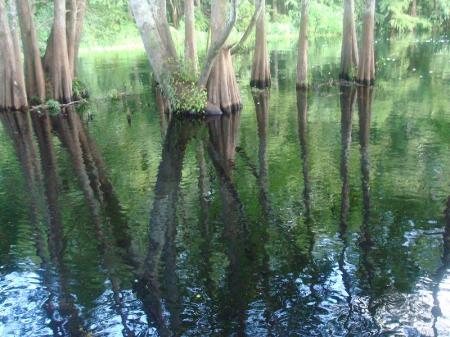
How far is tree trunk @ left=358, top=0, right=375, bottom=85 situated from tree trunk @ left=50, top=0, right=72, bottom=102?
36.5 ft

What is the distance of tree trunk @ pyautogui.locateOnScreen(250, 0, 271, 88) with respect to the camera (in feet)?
64.7

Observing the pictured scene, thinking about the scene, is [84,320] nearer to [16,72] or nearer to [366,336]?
[366,336]

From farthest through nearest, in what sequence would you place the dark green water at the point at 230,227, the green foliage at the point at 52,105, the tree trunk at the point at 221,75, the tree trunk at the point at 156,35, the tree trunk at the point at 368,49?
the tree trunk at the point at 368,49, the green foliage at the point at 52,105, the tree trunk at the point at 156,35, the tree trunk at the point at 221,75, the dark green water at the point at 230,227

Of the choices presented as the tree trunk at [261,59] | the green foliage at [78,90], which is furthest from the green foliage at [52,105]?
the tree trunk at [261,59]

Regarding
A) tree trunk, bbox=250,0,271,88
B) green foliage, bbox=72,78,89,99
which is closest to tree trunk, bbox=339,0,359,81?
tree trunk, bbox=250,0,271,88

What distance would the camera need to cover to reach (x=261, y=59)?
20.6m

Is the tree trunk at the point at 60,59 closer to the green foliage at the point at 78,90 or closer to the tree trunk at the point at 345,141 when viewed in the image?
the green foliage at the point at 78,90

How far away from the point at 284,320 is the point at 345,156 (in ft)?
20.4

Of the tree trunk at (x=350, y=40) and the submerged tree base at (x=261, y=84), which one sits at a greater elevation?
the tree trunk at (x=350, y=40)

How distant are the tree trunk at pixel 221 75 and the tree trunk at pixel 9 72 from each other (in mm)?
6877

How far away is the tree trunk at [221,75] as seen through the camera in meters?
15.2

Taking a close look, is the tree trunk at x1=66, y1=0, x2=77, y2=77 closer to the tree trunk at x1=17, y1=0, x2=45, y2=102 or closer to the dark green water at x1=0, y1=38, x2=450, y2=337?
the tree trunk at x1=17, y1=0, x2=45, y2=102

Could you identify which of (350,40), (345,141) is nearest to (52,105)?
(345,141)

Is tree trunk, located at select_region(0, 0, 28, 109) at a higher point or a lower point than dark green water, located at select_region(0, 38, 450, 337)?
higher
